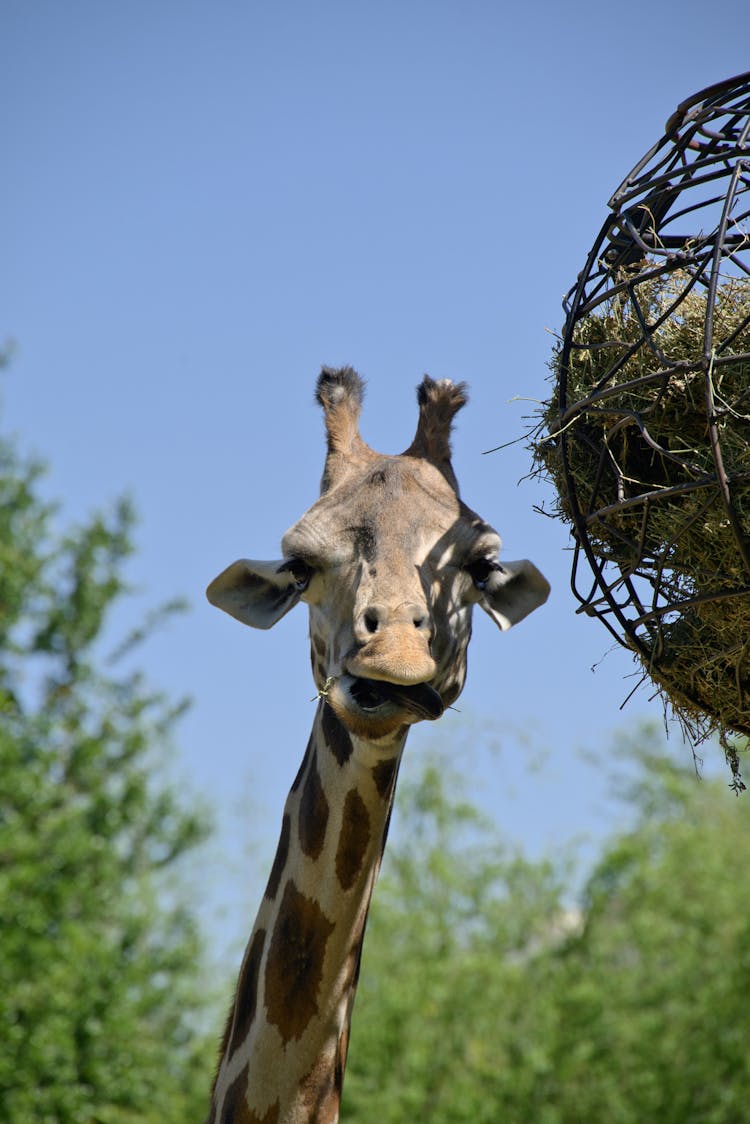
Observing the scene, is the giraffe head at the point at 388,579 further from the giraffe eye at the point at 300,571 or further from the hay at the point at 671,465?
the hay at the point at 671,465

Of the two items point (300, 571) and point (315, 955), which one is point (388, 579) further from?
point (315, 955)

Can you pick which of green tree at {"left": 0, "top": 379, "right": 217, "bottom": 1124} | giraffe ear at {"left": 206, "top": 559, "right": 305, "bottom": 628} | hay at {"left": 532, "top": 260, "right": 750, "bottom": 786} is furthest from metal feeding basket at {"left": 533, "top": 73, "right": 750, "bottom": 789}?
green tree at {"left": 0, "top": 379, "right": 217, "bottom": 1124}

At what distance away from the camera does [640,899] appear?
15883 mm

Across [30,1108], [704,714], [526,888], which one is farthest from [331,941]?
[526,888]

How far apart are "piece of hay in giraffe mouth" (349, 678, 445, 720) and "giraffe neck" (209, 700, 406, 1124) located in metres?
0.26

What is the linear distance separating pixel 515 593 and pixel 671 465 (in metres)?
1.13

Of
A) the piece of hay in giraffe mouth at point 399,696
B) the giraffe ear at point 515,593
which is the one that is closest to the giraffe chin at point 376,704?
the piece of hay in giraffe mouth at point 399,696

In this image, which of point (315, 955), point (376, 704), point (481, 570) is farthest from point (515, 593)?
point (315, 955)

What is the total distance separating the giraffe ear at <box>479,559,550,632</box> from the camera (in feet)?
14.5

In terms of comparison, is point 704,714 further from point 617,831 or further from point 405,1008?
point 617,831

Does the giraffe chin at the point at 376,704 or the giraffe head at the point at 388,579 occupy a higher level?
the giraffe head at the point at 388,579

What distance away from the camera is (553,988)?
1506cm

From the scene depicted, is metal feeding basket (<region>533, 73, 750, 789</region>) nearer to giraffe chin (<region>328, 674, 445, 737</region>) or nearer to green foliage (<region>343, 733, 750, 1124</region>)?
giraffe chin (<region>328, 674, 445, 737</region>)

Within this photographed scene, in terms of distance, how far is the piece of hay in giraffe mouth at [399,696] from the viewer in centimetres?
351
